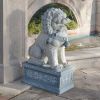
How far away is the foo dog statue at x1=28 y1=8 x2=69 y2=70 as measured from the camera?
616 cm

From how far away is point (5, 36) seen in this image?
21.3 feet

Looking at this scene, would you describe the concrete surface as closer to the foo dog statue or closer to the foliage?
the foo dog statue

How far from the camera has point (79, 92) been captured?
6.41 meters

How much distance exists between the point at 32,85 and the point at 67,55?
1605mm

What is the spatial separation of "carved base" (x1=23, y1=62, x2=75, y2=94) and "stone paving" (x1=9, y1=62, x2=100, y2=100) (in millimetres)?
101

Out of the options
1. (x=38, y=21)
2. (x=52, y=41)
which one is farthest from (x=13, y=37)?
(x=38, y=21)

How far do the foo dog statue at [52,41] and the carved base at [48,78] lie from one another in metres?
0.11

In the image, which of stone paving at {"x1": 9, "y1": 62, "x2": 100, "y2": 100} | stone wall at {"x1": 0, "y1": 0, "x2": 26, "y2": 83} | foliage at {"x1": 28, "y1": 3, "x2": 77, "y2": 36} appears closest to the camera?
stone paving at {"x1": 9, "y1": 62, "x2": 100, "y2": 100}

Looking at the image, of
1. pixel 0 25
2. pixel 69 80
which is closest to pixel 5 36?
pixel 0 25

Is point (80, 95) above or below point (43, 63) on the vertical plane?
below

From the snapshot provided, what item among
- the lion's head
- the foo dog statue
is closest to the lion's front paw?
the foo dog statue

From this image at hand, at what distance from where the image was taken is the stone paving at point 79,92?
6141 mm

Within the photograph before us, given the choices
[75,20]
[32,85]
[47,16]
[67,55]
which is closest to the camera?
[47,16]

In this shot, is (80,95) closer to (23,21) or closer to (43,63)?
(43,63)
